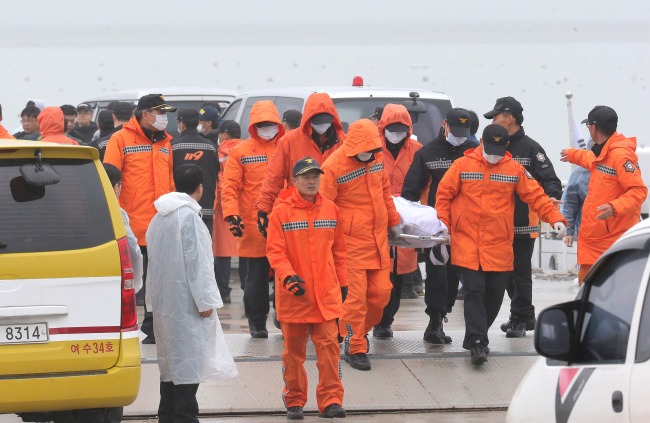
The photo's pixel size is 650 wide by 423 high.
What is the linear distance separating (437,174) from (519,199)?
68cm

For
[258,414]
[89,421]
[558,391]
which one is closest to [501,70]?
[258,414]

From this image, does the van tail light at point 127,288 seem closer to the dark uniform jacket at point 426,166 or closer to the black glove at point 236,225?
the black glove at point 236,225

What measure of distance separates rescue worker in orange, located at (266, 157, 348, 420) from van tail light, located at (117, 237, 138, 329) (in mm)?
1312

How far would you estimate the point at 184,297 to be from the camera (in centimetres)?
660

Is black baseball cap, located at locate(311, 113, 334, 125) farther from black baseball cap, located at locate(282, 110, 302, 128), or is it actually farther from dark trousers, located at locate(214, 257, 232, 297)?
dark trousers, located at locate(214, 257, 232, 297)

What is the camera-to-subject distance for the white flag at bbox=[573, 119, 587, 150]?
13578 millimetres

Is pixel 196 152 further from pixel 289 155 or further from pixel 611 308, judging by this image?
pixel 611 308

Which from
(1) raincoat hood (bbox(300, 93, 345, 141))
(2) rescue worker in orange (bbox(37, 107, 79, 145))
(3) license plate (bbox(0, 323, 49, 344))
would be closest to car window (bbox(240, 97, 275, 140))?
(2) rescue worker in orange (bbox(37, 107, 79, 145))

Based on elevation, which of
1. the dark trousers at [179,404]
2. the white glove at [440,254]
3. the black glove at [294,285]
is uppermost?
the black glove at [294,285]

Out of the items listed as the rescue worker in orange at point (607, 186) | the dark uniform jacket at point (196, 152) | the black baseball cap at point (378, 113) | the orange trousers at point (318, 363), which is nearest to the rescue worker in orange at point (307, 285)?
the orange trousers at point (318, 363)

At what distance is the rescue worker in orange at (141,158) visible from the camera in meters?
9.41

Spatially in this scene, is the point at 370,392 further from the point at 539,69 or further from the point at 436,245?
the point at 539,69

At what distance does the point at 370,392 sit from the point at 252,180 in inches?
94.9

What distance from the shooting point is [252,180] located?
9.73 m
